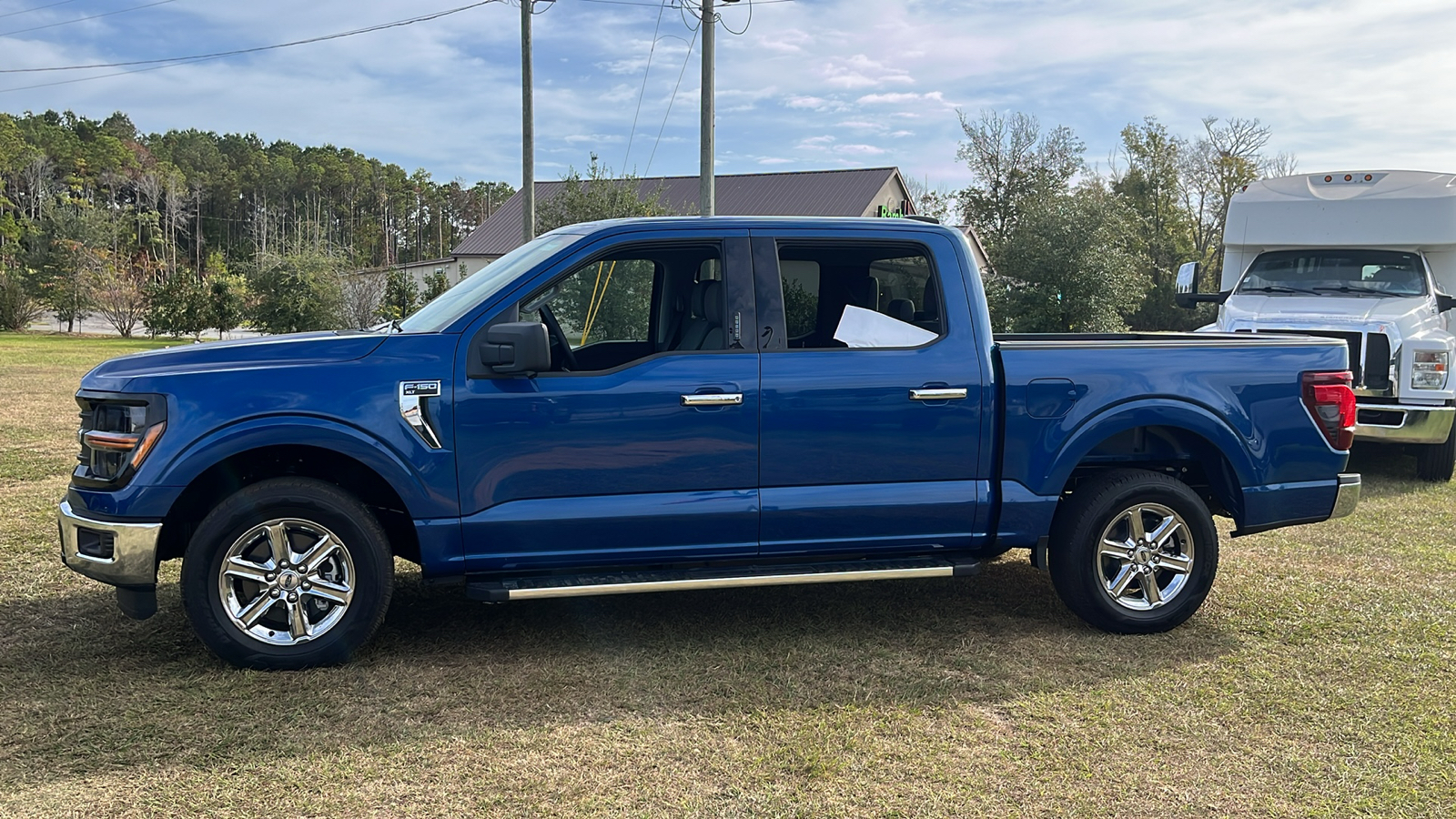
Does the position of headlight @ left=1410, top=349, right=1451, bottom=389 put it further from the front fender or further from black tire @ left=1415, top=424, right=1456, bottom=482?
the front fender

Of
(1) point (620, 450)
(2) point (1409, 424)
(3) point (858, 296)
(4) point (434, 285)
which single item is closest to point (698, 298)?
(3) point (858, 296)

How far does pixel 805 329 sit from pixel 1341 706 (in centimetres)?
271

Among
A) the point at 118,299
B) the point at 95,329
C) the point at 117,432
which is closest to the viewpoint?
the point at 117,432

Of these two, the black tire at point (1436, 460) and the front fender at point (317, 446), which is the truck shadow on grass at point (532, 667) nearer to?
the front fender at point (317, 446)

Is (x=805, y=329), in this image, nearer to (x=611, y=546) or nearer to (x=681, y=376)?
(x=681, y=376)

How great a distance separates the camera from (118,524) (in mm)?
4258

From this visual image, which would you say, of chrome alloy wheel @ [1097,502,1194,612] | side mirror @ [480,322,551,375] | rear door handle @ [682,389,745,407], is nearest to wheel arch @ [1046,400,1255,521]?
chrome alloy wheel @ [1097,502,1194,612]

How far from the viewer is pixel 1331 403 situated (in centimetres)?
527

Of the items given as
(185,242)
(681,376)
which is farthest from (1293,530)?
(185,242)

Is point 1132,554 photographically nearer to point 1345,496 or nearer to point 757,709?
point 1345,496

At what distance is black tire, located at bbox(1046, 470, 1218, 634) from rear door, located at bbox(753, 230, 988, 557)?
0.51 meters

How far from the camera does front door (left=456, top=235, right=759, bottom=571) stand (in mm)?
4484

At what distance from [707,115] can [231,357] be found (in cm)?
1135

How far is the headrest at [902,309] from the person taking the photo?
5105 mm
